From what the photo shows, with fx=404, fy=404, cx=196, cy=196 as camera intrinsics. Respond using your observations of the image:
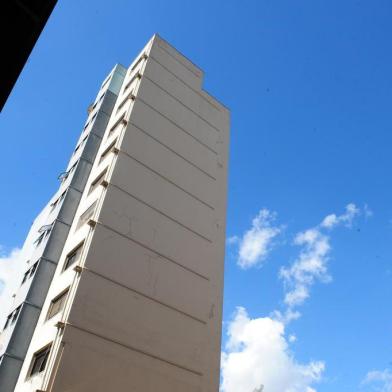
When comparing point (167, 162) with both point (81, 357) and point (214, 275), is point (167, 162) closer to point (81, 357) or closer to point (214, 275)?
point (214, 275)

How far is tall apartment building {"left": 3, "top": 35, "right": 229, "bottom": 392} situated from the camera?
1290cm

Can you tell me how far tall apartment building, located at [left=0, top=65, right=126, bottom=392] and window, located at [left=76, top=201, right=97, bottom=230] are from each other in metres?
1.18

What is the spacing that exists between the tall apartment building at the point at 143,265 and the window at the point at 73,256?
0.08 m

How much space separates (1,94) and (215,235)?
51.1 feet

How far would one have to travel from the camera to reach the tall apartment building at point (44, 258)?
14195 millimetres

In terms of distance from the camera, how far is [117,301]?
14133 millimetres

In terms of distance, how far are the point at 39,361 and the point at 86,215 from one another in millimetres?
6181

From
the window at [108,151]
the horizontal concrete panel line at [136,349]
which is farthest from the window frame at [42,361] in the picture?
the window at [108,151]

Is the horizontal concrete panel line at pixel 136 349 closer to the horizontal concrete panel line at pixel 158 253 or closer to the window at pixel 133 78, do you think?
the horizontal concrete panel line at pixel 158 253

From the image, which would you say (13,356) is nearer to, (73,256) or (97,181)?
(73,256)

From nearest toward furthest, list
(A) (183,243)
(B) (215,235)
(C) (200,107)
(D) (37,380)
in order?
1. (D) (37,380)
2. (A) (183,243)
3. (B) (215,235)
4. (C) (200,107)

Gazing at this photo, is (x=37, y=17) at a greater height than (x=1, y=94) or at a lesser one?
greater

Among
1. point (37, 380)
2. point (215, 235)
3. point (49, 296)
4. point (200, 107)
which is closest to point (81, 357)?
point (37, 380)

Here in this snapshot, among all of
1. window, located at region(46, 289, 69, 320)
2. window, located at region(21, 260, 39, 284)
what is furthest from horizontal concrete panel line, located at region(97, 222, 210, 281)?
window, located at region(21, 260, 39, 284)
